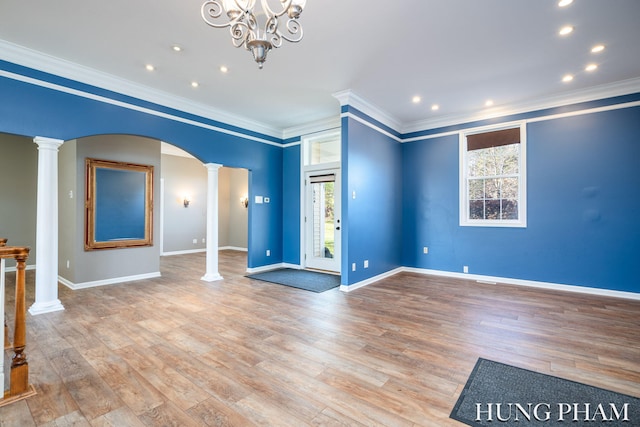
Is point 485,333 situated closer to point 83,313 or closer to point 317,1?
point 317,1

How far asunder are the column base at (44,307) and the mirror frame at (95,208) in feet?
4.47

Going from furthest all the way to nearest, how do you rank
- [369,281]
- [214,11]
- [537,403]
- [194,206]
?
[194,206] < [369,281] < [214,11] < [537,403]

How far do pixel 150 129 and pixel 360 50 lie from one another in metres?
3.28

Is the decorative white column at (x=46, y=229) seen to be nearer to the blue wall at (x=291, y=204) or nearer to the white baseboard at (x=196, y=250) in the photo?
the blue wall at (x=291, y=204)

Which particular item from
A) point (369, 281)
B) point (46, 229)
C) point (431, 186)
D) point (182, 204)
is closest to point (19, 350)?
point (46, 229)

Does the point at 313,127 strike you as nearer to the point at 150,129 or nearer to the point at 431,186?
the point at 431,186

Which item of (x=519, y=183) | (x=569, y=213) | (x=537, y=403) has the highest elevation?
(x=519, y=183)

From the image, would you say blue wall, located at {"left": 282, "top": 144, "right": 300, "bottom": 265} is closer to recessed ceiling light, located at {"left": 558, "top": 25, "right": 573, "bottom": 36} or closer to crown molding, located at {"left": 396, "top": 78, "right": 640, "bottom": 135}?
crown molding, located at {"left": 396, "top": 78, "right": 640, "bottom": 135}

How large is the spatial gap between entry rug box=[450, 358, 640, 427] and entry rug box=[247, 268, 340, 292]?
285 cm

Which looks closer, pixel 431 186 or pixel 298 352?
pixel 298 352

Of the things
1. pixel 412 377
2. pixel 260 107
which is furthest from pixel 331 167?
pixel 412 377

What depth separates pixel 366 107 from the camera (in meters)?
5.04

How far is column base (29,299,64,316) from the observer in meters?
3.55

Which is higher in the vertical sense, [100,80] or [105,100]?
[100,80]
